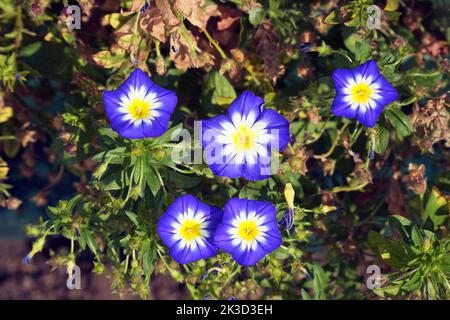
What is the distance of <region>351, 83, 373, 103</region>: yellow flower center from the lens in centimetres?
168

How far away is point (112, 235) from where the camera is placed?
1928 mm

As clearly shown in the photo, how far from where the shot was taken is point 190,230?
1.68 metres

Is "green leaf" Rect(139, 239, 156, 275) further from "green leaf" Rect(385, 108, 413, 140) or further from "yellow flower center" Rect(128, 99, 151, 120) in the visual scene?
"green leaf" Rect(385, 108, 413, 140)

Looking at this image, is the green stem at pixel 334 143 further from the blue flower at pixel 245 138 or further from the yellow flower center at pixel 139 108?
the yellow flower center at pixel 139 108

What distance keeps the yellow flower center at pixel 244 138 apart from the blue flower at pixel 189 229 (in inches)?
7.2

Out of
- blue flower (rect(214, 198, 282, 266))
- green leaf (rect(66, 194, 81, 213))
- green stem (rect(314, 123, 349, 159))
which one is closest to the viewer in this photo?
blue flower (rect(214, 198, 282, 266))

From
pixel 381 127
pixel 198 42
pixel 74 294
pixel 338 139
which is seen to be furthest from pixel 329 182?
pixel 74 294

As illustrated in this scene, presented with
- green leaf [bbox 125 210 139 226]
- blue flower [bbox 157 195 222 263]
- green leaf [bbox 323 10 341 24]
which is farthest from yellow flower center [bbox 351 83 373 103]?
green leaf [bbox 125 210 139 226]

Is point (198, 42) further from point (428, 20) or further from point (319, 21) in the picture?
point (428, 20)

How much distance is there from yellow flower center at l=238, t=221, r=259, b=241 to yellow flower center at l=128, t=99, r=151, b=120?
0.38 meters

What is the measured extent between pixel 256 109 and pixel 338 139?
0.38 metres

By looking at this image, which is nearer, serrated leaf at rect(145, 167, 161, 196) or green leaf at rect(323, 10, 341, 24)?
serrated leaf at rect(145, 167, 161, 196)

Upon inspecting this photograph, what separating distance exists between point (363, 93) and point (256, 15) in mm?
448

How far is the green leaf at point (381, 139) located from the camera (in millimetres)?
1747
